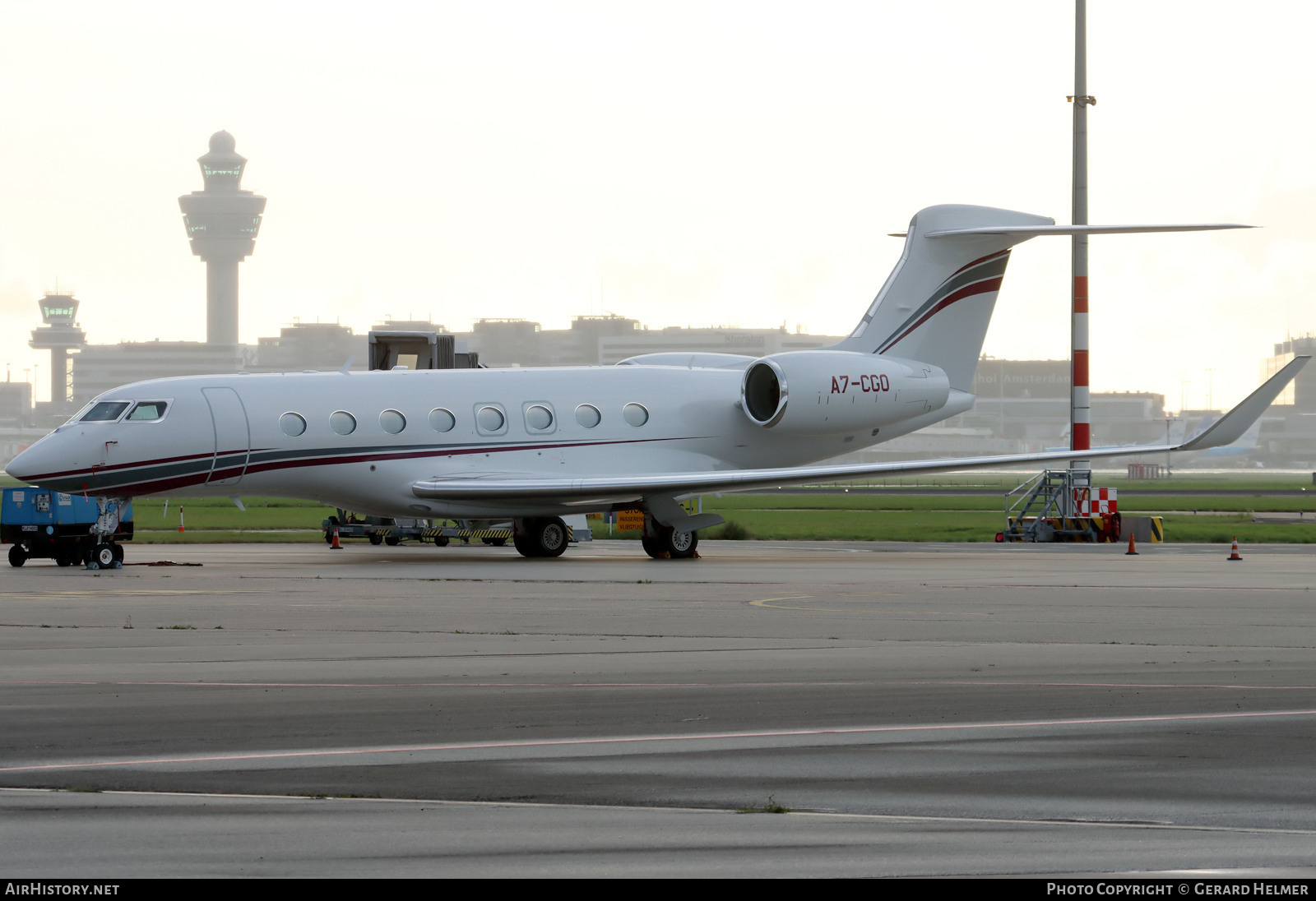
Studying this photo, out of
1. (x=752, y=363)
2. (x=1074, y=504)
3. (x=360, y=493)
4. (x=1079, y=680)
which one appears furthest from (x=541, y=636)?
(x=1074, y=504)

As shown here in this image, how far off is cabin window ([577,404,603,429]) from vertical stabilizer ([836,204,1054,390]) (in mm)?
6250

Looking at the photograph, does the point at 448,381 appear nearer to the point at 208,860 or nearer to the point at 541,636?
the point at 541,636

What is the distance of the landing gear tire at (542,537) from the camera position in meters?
30.3

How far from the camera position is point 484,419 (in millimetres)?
28891

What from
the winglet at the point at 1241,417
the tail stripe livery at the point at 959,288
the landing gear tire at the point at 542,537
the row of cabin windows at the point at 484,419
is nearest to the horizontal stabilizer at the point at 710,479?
the winglet at the point at 1241,417

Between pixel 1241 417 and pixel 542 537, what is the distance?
44.5 feet

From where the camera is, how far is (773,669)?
39.4 ft

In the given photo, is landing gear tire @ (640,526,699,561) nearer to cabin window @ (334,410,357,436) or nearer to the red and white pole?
cabin window @ (334,410,357,436)

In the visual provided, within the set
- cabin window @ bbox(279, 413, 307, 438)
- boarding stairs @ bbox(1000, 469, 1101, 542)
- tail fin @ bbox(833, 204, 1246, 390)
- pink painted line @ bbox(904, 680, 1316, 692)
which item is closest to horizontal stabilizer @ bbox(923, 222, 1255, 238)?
tail fin @ bbox(833, 204, 1246, 390)

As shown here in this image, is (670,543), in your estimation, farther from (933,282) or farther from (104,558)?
(104,558)

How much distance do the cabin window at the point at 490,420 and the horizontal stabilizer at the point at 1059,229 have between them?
1071cm

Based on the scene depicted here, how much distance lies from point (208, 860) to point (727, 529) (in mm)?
36378

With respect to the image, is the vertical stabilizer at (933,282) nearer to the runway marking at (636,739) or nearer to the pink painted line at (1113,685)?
the pink painted line at (1113,685)

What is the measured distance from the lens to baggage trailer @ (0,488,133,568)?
1053 inches
